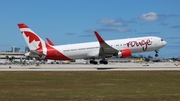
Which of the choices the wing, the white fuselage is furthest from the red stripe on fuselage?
the wing

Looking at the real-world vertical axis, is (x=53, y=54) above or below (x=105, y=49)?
→ below

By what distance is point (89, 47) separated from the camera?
230ft

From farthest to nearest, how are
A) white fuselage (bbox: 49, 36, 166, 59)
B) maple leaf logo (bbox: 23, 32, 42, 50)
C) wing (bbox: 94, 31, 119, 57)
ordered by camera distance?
white fuselage (bbox: 49, 36, 166, 59) → wing (bbox: 94, 31, 119, 57) → maple leaf logo (bbox: 23, 32, 42, 50)

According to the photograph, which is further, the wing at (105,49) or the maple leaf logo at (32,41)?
the wing at (105,49)

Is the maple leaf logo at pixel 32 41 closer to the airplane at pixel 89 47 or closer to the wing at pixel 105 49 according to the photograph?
the airplane at pixel 89 47

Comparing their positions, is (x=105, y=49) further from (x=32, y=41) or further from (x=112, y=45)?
(x=32, y=41)

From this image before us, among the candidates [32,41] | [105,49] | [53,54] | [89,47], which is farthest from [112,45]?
[32,41]

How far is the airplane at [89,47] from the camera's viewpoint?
214ft

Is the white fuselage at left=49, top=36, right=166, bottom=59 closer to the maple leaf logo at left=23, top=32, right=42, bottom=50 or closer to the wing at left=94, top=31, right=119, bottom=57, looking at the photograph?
the wing at left=94, top=31, right=119, bottom=57

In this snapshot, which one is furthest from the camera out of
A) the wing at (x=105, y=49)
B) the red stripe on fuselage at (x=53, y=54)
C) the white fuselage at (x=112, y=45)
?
the white fuselage at (x=112, y=45)

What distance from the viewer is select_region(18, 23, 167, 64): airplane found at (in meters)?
65.4

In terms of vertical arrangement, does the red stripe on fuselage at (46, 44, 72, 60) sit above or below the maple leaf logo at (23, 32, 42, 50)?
below

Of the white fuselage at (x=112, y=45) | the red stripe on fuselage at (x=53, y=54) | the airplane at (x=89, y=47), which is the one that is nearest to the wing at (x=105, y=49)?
the airplane at (x=89, y=47)
